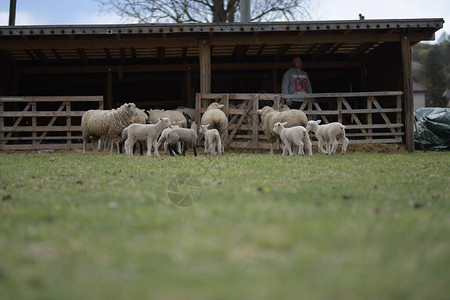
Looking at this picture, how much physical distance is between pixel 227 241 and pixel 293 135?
8.51m

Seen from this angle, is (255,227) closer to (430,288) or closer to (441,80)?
(430,288)

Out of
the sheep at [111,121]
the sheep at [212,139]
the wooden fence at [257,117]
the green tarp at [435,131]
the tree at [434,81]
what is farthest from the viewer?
the tree at [434,81]

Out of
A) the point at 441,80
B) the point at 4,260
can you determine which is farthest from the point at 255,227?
the point at 441,80

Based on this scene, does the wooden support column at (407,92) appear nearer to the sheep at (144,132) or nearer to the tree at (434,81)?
the sheep at (144,132)

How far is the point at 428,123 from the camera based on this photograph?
17.8m

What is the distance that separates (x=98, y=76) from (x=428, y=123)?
1150 cm

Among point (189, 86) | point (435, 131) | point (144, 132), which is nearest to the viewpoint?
point (144, 132)

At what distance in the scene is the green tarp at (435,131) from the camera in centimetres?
1744

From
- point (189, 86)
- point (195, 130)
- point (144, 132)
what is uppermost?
point (189, 86)

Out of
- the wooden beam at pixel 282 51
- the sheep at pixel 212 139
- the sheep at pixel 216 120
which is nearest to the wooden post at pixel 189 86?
the wooden beam at pixel 282 51

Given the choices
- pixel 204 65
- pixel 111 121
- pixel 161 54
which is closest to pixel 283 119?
pixel 204 65

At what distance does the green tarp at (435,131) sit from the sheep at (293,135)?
255 inches

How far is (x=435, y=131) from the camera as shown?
17.6 m

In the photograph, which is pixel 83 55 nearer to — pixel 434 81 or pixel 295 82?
pixel 295 82
